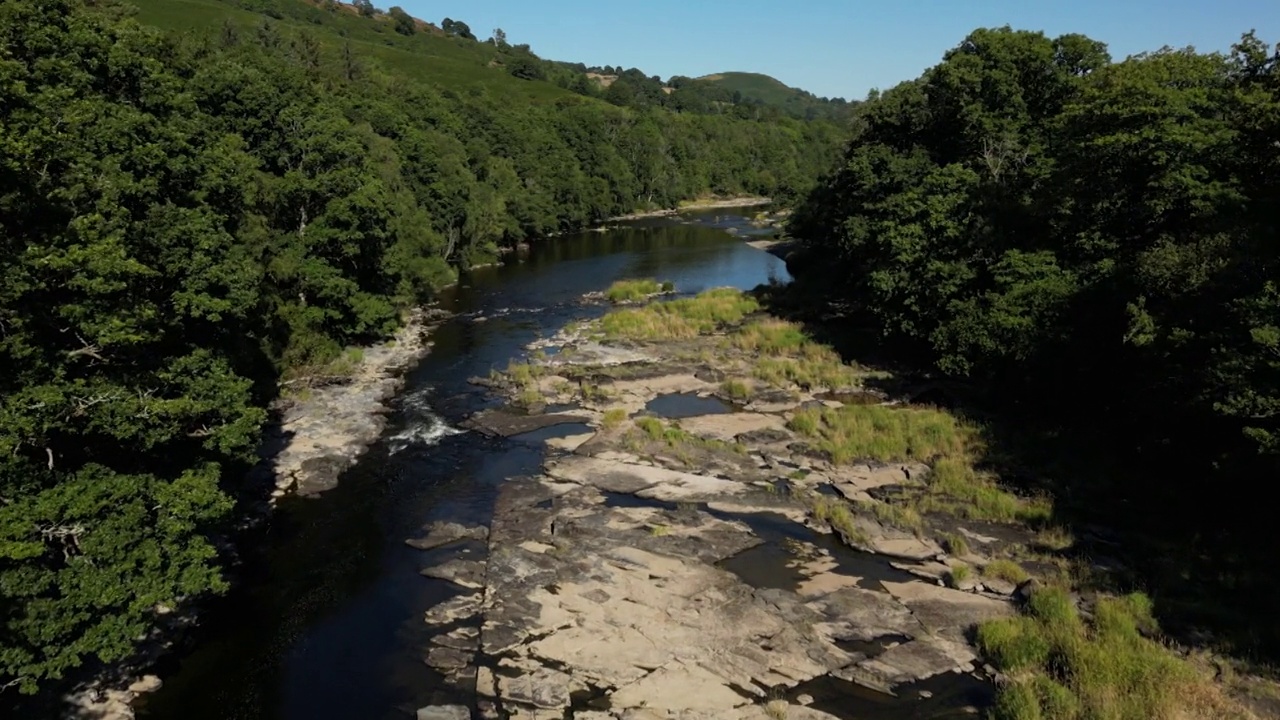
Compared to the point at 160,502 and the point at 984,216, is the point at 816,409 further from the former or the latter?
the point at 160,502

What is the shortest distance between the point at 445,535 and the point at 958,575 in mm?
17157

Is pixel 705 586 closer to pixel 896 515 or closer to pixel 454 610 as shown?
pixel 454 610

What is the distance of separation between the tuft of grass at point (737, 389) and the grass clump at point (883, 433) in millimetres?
4202

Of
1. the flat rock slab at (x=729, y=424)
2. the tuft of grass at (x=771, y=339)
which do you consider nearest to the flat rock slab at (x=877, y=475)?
the flat rock slab at (x=729, y=424)

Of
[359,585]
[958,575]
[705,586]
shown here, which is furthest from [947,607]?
[359,585]

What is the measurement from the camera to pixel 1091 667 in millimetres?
18188

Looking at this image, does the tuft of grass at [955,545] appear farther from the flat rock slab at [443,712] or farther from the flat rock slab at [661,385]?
the flat rock slab at [661,385]

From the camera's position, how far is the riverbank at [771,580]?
61.9 feet

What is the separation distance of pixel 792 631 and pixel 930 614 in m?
4.12

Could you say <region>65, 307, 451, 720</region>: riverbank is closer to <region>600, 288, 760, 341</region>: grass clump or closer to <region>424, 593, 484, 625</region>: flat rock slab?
<region>424, 593, 484, 625</region>: flat rock slab

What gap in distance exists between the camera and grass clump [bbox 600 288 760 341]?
180 feet

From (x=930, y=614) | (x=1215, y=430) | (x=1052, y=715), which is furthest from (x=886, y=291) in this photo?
(x=1052, y=715)

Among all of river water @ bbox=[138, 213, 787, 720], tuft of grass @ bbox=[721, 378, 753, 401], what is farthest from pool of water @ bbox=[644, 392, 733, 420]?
river water @ bbox=[138, 213, 787, 720]

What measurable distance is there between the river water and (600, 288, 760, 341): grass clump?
789cm
